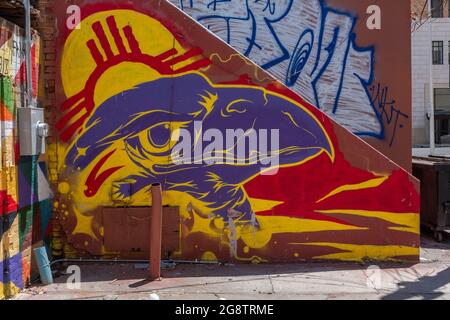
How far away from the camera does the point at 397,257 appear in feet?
23.1

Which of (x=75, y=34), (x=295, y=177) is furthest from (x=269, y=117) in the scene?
(x=75, y=34)

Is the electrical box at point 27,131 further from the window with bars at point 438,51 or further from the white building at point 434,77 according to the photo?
the window with bars at point 438,51

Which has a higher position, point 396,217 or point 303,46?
point 303,46

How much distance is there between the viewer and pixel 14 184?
5.80 m

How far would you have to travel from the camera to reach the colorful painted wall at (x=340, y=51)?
805cm

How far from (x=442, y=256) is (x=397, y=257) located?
3.14 ft

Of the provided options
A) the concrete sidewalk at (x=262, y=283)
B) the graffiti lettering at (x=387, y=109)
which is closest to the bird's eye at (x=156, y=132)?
the concrete sidewalk at (x=262, y=283)

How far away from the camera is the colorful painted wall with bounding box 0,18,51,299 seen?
5.54 meters

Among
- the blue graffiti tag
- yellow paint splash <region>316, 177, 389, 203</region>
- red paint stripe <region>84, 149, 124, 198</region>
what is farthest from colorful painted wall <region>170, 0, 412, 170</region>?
red paint stripe <region>84, 149, 124, 198</region>

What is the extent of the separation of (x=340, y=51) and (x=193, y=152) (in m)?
2.96

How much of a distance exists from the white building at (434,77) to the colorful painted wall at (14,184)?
122 feet

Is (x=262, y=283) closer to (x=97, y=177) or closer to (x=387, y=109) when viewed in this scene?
(x=97, y=177)

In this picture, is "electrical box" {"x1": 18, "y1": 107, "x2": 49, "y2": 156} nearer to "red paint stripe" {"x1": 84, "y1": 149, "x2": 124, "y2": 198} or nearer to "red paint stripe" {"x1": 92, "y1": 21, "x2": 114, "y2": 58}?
"red paint stripe" {"x1": 84, "y1": 149, "x2": 124, "y2": 198}

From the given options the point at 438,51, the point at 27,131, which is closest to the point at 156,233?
the point at 27,131
